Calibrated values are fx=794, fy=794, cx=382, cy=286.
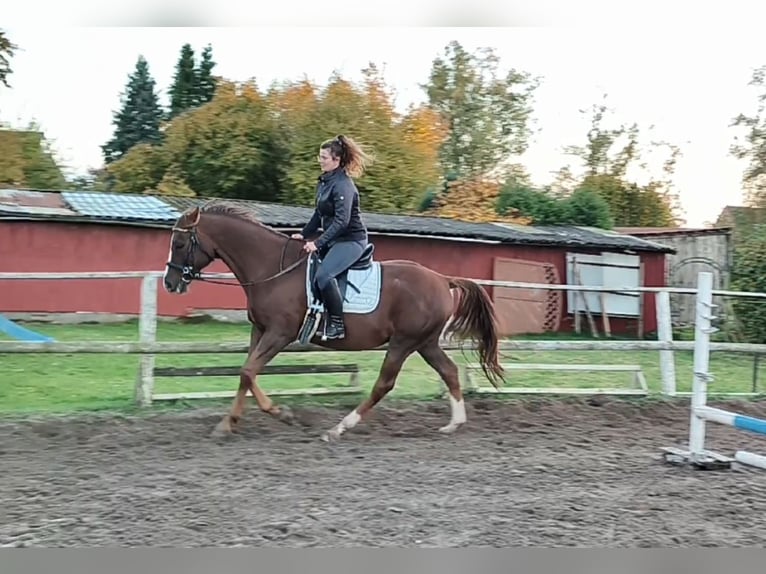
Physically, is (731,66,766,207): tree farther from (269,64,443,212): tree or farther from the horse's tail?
the horse's tail

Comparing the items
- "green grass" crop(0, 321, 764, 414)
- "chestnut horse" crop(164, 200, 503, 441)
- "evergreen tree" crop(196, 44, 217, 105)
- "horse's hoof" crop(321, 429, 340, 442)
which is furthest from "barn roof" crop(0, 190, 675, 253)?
"evergreen tree" crop(196, 44, 217, 105)

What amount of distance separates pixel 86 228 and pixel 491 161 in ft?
52.5

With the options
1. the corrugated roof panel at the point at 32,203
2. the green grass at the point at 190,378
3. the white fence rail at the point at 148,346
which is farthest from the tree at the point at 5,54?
the white fence rail at the point at 148,346

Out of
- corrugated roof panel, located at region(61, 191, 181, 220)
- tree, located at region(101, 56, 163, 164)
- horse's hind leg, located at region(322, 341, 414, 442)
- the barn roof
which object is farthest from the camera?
tree, located at region(101, 56, 163, 164)

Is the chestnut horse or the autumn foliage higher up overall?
the autumn foliage

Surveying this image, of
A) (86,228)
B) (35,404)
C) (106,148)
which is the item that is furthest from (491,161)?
(35,404)

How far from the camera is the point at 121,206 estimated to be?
14.0 meters

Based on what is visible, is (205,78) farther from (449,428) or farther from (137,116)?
(449,428)

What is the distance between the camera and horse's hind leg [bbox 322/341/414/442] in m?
5.54

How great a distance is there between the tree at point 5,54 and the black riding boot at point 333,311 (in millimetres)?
13672

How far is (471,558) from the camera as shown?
11.0 feet

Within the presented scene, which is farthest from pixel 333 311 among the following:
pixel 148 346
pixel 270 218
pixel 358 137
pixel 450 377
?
pixel 358 137

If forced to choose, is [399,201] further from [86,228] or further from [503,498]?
[503,498]

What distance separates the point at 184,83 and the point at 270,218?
54.5ft
